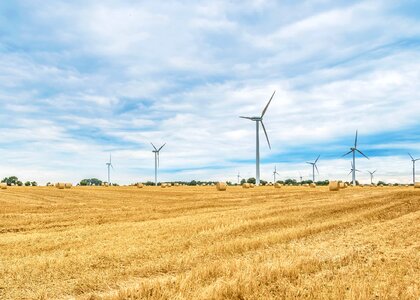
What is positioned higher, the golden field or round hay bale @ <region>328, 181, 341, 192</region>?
round hay bale @ <region>328, 181, 341, 192</region>

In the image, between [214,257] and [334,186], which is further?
[334,186]

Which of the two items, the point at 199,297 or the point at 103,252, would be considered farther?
the point at 103,252

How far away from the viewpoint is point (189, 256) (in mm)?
11773

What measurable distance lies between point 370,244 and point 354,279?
5.16 metres

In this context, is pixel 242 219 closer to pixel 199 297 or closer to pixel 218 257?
pixel 218 257

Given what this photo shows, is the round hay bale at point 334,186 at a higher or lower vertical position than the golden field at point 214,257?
higher

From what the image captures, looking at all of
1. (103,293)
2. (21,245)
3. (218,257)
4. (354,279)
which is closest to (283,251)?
(218,257)

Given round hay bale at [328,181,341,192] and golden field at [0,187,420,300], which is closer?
golden field at [0,187,420,300]

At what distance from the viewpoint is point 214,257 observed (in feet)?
39.1

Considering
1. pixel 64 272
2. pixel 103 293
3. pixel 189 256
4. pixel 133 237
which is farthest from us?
pixel 133 237

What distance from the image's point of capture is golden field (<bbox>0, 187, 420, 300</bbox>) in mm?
8016

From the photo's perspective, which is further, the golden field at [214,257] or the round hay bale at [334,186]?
the round hay bale at [334,186]

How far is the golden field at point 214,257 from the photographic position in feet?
26.3

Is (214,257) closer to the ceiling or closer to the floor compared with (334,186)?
closer to the floor
